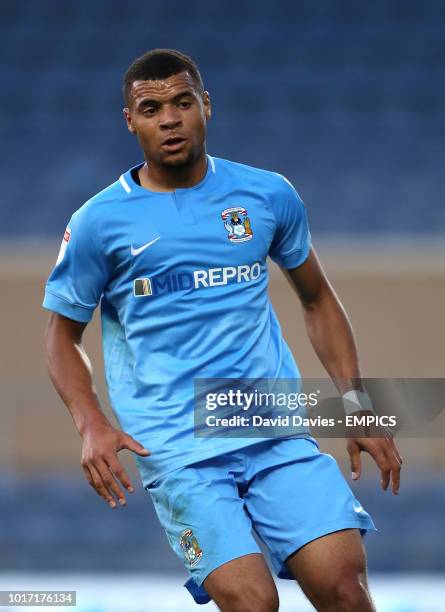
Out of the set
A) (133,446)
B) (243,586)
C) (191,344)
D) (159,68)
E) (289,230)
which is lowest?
(243,586)

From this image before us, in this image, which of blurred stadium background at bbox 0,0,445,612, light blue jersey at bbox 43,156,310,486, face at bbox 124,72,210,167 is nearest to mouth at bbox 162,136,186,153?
face at bbox 124,72,210,167

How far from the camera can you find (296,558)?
142 inches

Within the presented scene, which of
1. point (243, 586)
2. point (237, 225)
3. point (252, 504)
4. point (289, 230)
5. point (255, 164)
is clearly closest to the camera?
point (243, 586)

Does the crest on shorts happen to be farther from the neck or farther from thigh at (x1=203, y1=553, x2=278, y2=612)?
the neck

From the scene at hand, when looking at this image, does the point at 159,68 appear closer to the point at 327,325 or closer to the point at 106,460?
the point at 327,325

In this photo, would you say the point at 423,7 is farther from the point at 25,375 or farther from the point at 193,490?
the point at 193,490

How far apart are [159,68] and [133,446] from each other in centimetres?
109

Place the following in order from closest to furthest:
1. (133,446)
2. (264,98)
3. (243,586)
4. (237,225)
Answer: (243,586) → (133,446) → (237,225) → (264,98)

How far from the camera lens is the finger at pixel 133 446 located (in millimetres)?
3529

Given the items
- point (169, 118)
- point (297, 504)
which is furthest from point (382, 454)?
point (169, 118)

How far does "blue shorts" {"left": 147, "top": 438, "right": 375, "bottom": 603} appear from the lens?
3.55m

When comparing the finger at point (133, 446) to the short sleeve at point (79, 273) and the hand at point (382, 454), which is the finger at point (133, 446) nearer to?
the short sleeve at point (79, 273)

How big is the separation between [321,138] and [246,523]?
23.7 ft

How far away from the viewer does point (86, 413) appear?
11.9 ft
